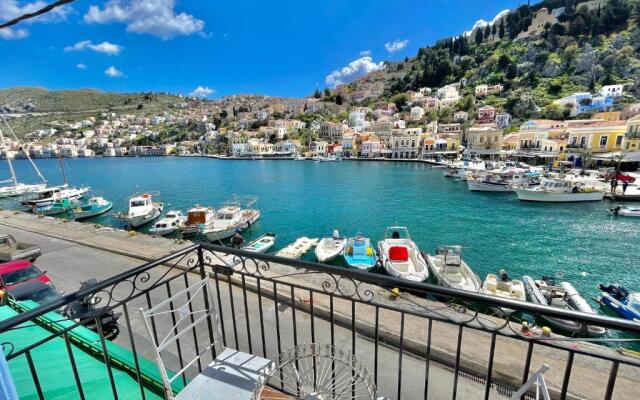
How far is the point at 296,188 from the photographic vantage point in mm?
34500

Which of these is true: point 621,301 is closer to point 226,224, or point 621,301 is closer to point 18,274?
point 18,274

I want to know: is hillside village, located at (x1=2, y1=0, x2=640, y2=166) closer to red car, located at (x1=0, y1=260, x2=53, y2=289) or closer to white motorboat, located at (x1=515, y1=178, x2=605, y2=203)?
white motorboat, located at (x1=515, y1=178, x2=605, y2=203)

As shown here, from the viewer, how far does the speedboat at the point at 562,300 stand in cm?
784

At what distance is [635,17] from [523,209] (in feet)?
285

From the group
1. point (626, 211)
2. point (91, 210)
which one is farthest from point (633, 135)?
point (91, 210)

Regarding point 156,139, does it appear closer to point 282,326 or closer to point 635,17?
point 282,326

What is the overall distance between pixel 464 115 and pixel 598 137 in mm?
33723

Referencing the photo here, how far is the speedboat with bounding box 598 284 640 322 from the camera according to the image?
27.0ft

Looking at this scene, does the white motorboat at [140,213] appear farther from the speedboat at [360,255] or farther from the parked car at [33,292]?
the speedboat at [360,255]

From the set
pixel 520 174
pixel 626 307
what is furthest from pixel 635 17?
pixel 626 307

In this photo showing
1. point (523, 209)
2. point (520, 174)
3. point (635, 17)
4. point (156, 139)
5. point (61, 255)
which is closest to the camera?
point (61, 255)

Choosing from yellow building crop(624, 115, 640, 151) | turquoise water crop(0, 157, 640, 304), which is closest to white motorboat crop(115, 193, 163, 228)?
turquoise water crop(0, 157, 640, 304)

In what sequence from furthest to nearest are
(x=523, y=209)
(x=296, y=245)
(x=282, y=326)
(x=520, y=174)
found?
(x=520, y=174)
(x=523, y=209)
(x=296, y=245)
(x=282, y=326)

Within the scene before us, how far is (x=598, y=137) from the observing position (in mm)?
38844
